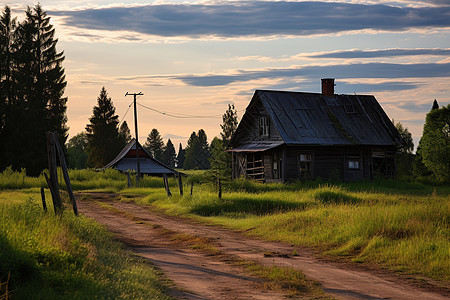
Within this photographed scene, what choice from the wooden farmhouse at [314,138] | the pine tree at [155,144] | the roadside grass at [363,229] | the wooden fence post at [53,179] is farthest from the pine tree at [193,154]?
the wooden fence post at [53,179]

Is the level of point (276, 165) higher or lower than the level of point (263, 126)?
lower

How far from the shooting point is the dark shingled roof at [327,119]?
40875 millimetres

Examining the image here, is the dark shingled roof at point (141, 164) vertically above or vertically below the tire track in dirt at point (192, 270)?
above

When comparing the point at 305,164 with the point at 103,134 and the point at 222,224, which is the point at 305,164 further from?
→ the point at 103,134

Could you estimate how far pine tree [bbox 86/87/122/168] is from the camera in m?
79.6

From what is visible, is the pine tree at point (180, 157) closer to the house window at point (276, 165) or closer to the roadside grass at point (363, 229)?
the house window at point (276, 165)

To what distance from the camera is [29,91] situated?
190 ft

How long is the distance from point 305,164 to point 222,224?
829 inches

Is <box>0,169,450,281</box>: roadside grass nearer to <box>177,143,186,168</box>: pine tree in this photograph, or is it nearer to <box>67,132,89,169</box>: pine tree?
<box>67,132,89,169</box>: pine tree

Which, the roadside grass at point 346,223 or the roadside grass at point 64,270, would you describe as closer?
the roadside grass at point 64,270

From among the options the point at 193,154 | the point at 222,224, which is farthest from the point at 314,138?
the point at 193,154

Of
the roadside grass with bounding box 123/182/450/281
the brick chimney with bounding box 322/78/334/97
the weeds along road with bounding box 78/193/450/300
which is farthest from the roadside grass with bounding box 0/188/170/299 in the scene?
the brick chimney with bounding box 322/78/334/97

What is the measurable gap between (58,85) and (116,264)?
171ft

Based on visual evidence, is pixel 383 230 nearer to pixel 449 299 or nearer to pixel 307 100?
pixel 449 299
